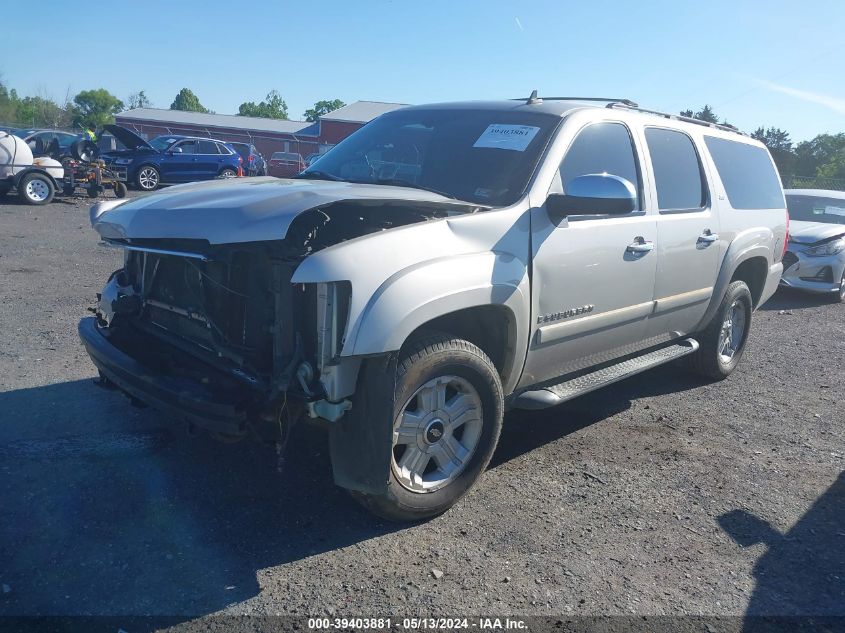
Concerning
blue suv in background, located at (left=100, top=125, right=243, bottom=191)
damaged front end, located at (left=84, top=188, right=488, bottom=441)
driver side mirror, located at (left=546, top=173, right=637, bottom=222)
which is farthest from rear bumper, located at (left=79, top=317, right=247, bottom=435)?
blue suv in background, located at (left=100, top=125, right=243, bottom=191)

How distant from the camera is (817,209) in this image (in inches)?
456

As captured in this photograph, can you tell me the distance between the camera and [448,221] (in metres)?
3.36

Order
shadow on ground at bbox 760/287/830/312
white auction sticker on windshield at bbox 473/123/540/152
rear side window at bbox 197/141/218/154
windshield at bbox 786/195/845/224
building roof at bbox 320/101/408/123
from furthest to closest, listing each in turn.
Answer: building roof at bbox 320/101/408/123 → rear side window at bbox 197/141/218/154 → windshield at bbox 786/195/845/224 → shadow on ground at bbox 760/287/830/312 → white auction sticker on windshield at bbox 473/123/540/152

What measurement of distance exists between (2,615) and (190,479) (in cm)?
121

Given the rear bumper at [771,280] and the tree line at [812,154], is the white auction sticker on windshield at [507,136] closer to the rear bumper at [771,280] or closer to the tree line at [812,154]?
the rear bumper at [771,280]

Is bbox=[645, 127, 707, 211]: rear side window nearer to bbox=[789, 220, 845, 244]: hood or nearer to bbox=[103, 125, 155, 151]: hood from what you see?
bbox=[789, 220, 845, 244]: hood

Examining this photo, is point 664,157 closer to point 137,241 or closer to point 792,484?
point 792,484

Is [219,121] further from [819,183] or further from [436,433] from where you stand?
[436,433]

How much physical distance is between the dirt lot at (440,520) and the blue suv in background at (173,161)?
642 inches

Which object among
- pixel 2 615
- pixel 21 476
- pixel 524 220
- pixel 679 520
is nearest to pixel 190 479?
pixel 21 476

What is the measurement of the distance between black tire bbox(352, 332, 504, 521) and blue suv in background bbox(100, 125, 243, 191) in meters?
17.2

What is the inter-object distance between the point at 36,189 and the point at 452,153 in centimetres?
1429

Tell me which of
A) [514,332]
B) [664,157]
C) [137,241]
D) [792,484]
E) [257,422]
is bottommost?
[792,484]

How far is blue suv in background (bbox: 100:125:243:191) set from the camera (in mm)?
20328
